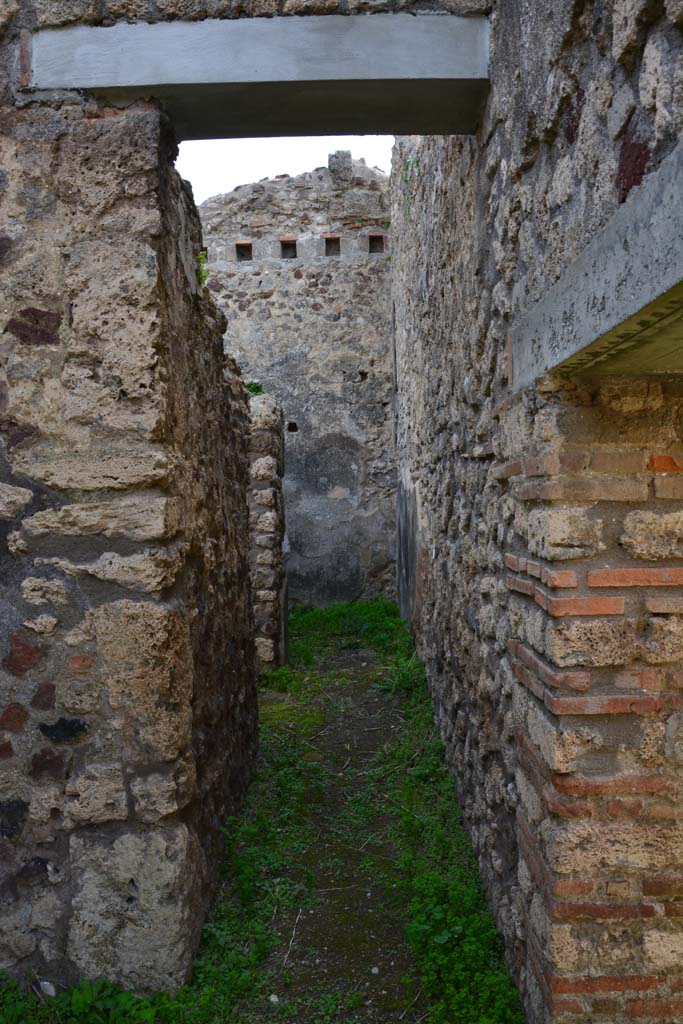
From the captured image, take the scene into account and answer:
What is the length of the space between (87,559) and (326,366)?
643 cm

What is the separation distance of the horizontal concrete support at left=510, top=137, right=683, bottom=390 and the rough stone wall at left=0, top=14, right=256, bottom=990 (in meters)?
1.24

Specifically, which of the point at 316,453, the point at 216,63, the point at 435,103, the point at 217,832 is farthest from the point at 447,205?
the point at 316,453

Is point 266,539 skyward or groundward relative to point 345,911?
skyward

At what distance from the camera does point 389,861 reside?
10.5 ft

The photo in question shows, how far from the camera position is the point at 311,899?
9.64ft

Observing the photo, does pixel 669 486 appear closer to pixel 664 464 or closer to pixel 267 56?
pixel 664 464

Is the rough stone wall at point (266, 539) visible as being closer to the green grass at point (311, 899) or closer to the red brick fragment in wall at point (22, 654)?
the green grass at point (311, 899)

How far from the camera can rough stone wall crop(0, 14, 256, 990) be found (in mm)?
2330

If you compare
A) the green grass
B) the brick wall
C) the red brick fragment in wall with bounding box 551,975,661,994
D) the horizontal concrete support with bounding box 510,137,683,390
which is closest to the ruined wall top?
the green grass

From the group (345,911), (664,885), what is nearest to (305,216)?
(345,911)

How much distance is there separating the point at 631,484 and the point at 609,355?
0.35 metres

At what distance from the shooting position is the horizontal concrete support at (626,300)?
120 cm

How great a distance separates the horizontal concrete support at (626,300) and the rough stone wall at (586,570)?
60 millimetres

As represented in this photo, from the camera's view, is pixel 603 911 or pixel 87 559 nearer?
pixel 603 911
